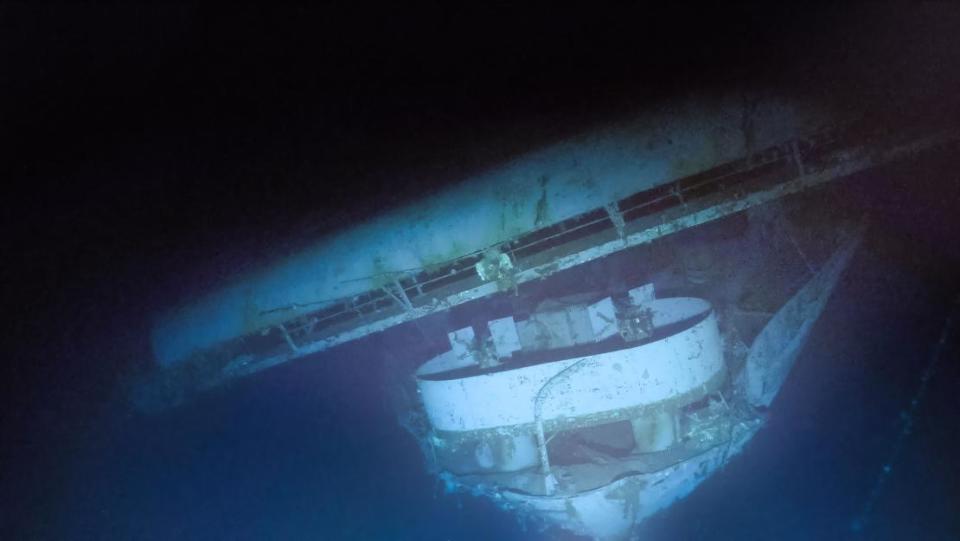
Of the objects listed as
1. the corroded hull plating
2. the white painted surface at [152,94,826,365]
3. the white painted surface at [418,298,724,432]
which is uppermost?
the white painted surface at [152,94,826,365]

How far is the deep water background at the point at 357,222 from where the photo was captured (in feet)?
12.3

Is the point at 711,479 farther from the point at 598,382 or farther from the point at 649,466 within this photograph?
the point at 598,382

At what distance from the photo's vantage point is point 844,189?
692 cm

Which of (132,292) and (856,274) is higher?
(132,292)

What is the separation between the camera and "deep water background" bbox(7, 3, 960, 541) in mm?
3744

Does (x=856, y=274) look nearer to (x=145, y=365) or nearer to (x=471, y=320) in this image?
(x=471, y=320)

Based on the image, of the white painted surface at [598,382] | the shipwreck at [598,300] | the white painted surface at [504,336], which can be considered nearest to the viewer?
the shipwreck at [598,300]

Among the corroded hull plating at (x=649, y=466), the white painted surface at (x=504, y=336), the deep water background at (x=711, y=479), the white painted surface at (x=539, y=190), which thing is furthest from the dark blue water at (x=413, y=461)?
the white painted surface at (x=539, y=190)

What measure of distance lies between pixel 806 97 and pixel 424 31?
4.14 meters

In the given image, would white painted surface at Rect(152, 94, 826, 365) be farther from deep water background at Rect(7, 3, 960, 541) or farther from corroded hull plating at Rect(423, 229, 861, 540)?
corroded hull plating at Rect(423, 229, 861, 540)

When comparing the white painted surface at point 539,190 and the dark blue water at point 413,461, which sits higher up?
the white painted surface at point 539,190

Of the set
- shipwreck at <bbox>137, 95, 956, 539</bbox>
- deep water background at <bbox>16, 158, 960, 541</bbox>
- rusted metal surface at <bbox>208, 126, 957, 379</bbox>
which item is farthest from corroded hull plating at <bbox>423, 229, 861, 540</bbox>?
rusted metal surface at <bbox>208, 126, 957, 379</bbox>

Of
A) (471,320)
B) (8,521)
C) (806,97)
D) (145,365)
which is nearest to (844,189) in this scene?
(806,97)

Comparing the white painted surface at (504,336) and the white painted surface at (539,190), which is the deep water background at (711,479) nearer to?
the white painted surface at (504,336)
